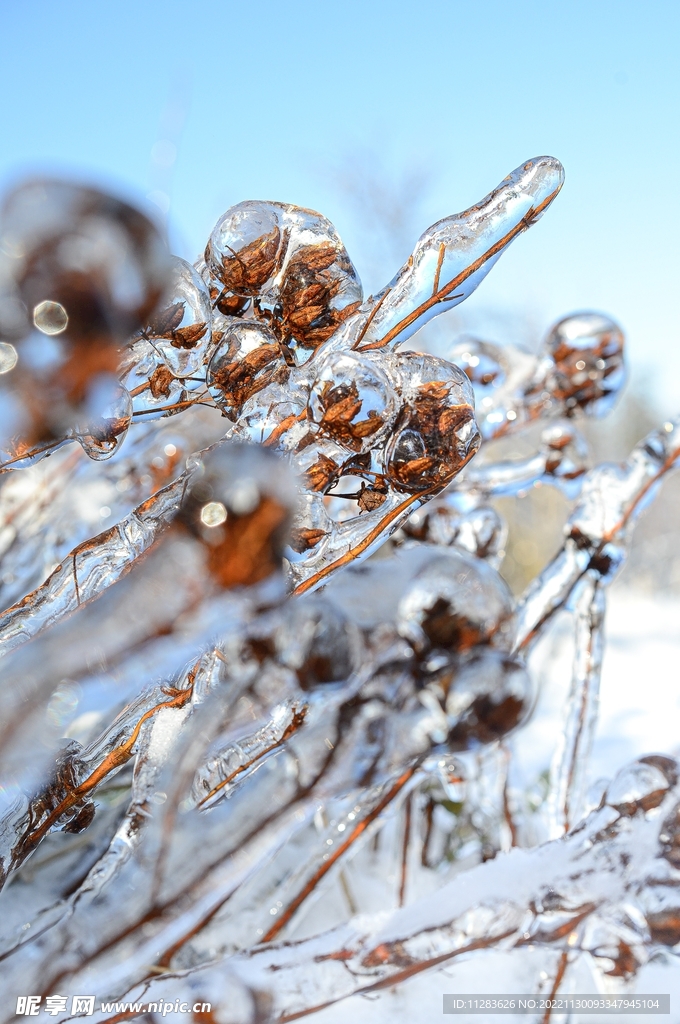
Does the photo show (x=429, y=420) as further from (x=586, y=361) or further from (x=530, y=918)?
(x=586, y=361)

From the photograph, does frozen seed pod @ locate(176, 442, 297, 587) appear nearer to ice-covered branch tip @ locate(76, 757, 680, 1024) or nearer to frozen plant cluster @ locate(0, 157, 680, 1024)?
frozen plant cluster @ locate(0, 157, 680, 1024)

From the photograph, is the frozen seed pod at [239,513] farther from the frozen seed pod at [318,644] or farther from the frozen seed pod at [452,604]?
the frozen seed pod at [452,604]

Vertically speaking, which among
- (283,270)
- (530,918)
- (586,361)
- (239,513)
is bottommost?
(530,918)

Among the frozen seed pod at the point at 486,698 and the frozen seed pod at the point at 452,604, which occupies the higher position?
the frozen seed pod at the point at 452,604

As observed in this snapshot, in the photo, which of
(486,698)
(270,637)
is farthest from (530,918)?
(270,637)

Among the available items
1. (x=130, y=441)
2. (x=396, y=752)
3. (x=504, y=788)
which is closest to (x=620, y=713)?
(x=504, y=788)

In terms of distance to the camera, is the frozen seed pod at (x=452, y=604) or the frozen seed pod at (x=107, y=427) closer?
the frozen seed pod at (x=107, y=427)

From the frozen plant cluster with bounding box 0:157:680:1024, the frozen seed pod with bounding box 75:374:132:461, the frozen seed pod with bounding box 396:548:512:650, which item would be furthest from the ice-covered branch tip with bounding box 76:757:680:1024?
the frozen seed pod with bounding box 75:374:132:461

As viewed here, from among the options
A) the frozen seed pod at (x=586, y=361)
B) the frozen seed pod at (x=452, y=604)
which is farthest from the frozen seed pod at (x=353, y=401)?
the frozen seed pod at (x=586, y=361)

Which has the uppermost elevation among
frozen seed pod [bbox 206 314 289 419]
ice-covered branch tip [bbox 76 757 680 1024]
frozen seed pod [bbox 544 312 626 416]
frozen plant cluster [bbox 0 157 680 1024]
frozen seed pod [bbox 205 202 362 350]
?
frozen seed pod [bbox 544 312 626 416]
